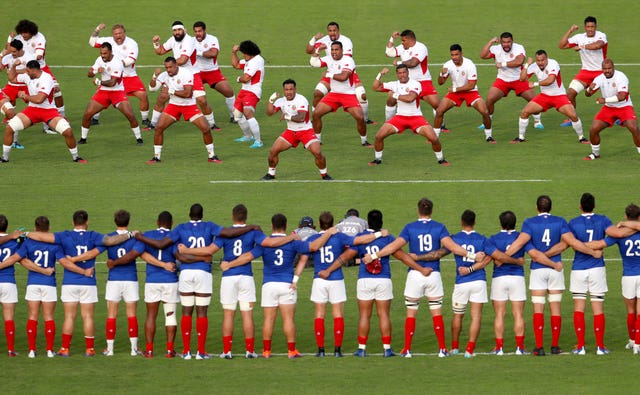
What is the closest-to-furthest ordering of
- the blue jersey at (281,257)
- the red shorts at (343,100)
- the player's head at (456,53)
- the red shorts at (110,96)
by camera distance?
the blue jersey at (281,257) → the red shorts at (343,100) → the player's head at (456,53) → the red shorts at (110,96)

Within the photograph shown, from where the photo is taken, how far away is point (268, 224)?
26344 mm

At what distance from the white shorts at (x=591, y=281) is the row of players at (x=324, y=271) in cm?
1

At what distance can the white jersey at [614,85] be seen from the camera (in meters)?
28.9

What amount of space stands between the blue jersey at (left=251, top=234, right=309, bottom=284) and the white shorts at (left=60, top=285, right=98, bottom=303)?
2.50 metres

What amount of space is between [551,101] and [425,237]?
11.9 meters

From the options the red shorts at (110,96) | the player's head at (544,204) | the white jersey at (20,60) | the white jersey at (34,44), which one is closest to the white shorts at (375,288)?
the player's head at (544,204)

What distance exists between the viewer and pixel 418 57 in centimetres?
3083

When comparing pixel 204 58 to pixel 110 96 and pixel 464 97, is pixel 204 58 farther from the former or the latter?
pixel 464 97

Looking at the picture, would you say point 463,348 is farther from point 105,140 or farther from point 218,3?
point 218,3

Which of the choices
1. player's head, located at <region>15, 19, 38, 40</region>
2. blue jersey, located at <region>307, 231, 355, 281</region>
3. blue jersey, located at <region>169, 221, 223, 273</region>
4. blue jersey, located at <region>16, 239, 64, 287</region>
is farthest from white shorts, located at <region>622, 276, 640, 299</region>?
player's head, located at <region>15, 19, 38, 40</region>

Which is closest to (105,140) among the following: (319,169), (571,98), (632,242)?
(319,169)

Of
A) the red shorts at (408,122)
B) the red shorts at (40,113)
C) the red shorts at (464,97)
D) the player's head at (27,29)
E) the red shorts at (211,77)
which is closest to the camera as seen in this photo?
the red shorts at (408,122)

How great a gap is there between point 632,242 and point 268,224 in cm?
884

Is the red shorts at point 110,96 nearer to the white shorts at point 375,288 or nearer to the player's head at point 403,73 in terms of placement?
the player's head at point 403,73
